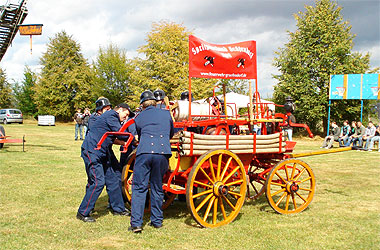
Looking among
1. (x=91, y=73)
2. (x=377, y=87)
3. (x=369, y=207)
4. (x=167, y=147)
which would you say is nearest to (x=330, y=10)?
(x=377, y=87)

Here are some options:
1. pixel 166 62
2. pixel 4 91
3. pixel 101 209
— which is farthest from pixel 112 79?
pixel 101 209

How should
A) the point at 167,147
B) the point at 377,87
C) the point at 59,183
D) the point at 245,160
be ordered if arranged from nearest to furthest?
the point at 167,147, the point at 245,160, the point at 59,183, the point at 377,87

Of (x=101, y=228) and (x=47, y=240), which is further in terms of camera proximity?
(x=101, y=228)

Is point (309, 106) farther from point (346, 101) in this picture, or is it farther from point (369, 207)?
point (369, 207)

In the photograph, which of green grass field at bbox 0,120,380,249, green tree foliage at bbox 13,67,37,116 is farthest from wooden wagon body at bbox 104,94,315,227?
green tree foliage at bbox 13,67,37,116

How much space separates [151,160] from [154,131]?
386mm

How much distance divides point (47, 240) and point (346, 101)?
2503 centimetres

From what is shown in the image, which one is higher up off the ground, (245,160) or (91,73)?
(91,73)

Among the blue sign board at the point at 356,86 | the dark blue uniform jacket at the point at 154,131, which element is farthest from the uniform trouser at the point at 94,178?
the blue sign board at the point at 356,86

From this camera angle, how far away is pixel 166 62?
103ft

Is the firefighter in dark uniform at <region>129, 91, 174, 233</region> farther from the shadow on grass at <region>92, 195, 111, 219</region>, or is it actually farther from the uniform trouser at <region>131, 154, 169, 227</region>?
the shadow on grass at <region>92, 195, 111, 219</region>

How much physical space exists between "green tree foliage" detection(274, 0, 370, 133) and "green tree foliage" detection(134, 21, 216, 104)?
7.24m

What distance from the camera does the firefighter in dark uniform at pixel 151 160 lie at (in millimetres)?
4750

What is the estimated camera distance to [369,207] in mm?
6305
